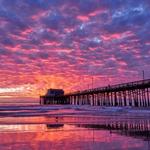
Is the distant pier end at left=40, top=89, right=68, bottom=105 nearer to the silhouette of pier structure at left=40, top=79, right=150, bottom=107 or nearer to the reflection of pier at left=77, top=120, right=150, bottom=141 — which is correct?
the silhouette of pier structure at left=40, top=79, right=150, bottom=107

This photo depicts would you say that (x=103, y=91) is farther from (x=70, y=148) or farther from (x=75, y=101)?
(x=70, y=148)

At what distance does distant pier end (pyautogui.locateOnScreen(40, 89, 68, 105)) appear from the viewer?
288 ft

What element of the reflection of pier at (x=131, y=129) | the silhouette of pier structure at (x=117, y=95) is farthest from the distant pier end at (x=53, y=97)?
the reflection of pier at (x=131, y=129)

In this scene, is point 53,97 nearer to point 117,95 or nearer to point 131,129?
point 117,95

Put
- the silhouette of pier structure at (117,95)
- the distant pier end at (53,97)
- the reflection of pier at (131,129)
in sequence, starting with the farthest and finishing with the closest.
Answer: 1. the distant pier end at (53,97)
2. the silhouette of pier structure at (117,95)
3. the reflection of pier at (131,129)

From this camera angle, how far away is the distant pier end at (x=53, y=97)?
288ft

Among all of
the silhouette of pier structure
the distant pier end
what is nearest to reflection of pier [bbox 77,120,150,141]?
the silhouette of pier structure

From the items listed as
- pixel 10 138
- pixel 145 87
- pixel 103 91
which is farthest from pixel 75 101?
pixel 10 138

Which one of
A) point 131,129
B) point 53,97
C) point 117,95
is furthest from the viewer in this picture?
point 53,97

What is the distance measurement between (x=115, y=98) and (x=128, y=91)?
15.0ft

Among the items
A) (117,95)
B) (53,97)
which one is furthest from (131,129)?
(53,97)

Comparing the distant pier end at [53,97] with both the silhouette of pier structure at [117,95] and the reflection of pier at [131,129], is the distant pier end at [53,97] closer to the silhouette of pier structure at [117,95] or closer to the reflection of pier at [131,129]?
the silhouette of pier structure at [117,95]

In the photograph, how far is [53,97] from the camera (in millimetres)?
93062

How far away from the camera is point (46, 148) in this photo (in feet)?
30.0
